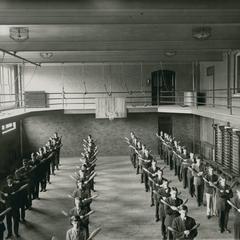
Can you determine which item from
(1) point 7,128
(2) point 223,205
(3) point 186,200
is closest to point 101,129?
(1) point 7,128

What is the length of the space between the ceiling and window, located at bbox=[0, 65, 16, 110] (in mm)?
2764

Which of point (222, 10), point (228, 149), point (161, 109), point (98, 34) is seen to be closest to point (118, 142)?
point (161, 109)

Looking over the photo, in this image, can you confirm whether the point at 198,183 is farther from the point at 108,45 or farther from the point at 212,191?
the point at 108,45

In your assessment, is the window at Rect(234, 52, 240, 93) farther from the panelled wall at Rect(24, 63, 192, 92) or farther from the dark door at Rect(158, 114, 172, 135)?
the dark door at Rect(158, 114, 172, 135)

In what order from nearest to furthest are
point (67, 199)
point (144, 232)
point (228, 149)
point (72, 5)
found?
point (72, 5) → point (144, 232) → point (67, 199) → point (228, 149)

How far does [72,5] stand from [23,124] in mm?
19004

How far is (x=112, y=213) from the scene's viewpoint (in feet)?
44.3

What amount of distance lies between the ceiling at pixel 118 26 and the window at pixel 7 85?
2.76 m

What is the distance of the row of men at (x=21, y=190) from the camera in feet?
36.5

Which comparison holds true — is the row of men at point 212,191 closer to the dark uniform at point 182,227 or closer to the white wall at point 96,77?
the dark uniform at point 182,227

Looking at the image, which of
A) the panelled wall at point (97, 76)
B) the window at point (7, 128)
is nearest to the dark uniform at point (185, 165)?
the window at point (7, 128)

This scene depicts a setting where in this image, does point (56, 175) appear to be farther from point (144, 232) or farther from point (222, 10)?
point (222, 10)

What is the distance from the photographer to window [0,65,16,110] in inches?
858

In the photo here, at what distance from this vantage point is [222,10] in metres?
7.89
